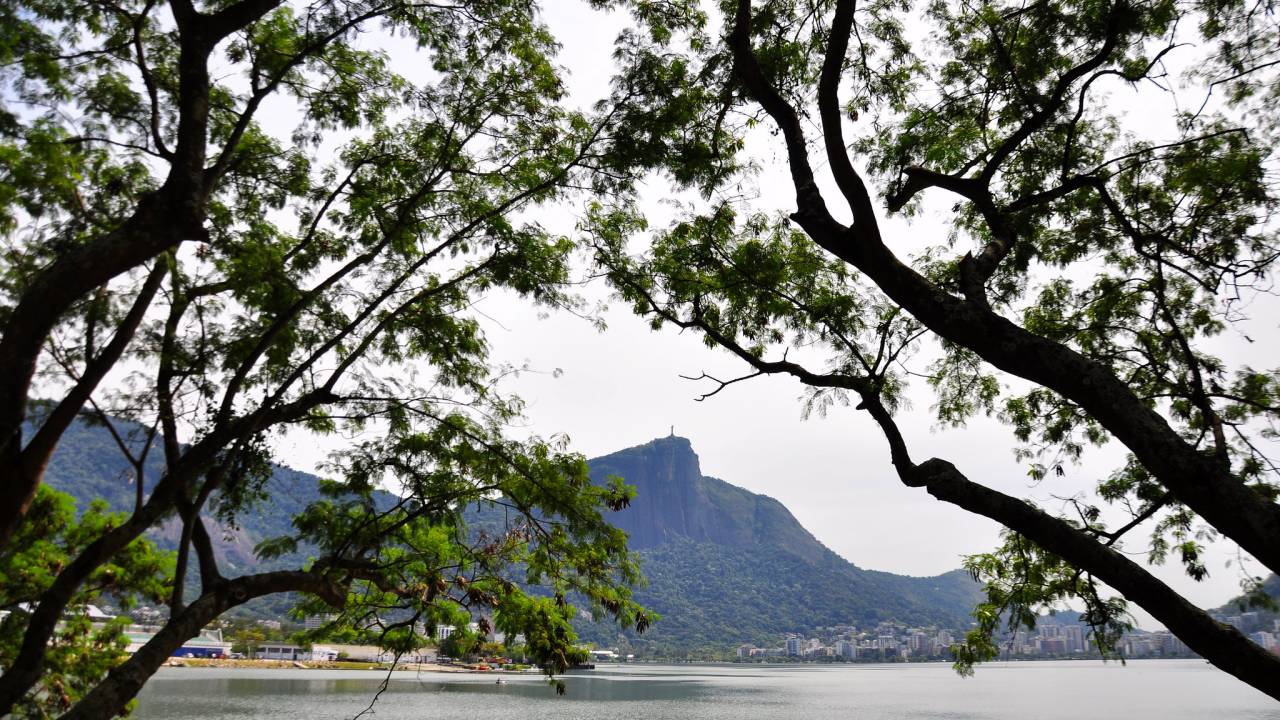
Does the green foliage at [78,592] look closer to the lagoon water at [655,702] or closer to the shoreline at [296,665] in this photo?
the lagoon water at [655,702]

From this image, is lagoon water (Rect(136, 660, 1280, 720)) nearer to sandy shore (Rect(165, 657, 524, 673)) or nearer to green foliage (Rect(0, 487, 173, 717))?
sandy shore (Rect(165, 657, 524, 673))

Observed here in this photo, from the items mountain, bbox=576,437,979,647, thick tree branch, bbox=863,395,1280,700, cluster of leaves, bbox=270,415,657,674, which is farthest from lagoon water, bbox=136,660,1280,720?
mountain, bbox=576,437,979,647

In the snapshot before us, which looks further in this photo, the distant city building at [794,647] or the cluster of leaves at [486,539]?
the distant city building at [794,647]

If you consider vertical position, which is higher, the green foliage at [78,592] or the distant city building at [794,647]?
the green foliage at [78,592]

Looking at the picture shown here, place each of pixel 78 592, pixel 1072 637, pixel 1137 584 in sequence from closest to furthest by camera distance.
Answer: pixel 1137 584 < pixel 78 592 < pixel 1072 637

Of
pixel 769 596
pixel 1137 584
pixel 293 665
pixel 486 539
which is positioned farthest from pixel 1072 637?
pixel 1137 584

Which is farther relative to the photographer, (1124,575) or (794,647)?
(794,647)

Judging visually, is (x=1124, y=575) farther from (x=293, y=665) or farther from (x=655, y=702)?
(x=293, y=665)

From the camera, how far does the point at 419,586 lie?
6859mm

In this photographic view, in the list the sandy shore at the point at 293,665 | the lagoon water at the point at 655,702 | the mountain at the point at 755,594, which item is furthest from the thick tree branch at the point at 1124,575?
the mountain at the point at 755,594

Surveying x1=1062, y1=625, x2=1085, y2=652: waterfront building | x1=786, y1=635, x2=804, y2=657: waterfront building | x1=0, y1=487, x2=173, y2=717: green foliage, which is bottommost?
x1=786, y1=635, x2=804, y2=657: waterfront building

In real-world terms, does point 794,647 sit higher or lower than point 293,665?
lower

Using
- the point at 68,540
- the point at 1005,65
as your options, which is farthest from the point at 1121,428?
the point at 68,540

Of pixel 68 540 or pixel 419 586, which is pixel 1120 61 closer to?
pixel 419 586
